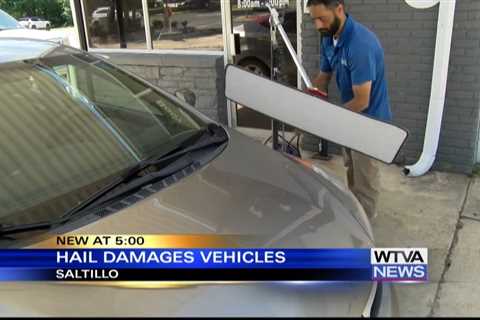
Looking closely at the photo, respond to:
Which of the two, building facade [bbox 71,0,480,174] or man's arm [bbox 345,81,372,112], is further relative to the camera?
building facade [bbox 71,0,480,174]

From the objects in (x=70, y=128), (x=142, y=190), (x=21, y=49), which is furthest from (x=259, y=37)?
(x=142, y=190)

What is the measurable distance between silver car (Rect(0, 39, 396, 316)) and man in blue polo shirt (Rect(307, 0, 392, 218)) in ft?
2.31

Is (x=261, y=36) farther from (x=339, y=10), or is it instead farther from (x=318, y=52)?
(x=339, y=10)

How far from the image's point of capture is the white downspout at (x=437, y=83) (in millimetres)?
3914

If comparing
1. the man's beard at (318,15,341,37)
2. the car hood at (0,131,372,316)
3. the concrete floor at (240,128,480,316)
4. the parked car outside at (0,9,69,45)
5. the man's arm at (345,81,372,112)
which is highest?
the man's beard at (318,15,341,37)

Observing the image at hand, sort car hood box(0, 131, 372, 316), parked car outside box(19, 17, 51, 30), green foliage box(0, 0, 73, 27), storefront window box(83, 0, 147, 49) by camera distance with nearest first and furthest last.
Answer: car hood box(0, 131, 372, 316), storefront window box(83, 0, 147, 49), parked car outside box(19, 17, 51, 30), green foliage box(0, 0, 73, 27)

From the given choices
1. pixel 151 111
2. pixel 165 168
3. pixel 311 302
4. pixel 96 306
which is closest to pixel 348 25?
pixel 151 111

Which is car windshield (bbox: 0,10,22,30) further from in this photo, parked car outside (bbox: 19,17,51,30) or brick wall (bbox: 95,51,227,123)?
parked car outside (bbox: 19,17,51,30)

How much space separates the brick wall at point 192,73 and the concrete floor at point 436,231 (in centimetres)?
147

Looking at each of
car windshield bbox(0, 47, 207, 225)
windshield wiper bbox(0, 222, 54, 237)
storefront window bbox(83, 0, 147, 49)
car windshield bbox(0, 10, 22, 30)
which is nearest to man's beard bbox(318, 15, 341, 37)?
car windshield bbox(0, 47, 207, 225)

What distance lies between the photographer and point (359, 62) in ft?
9.64

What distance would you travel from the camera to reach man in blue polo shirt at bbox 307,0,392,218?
2949mm

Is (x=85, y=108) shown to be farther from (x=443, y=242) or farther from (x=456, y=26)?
(x=456, y=26)

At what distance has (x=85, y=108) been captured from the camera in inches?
Answer: 93.4
